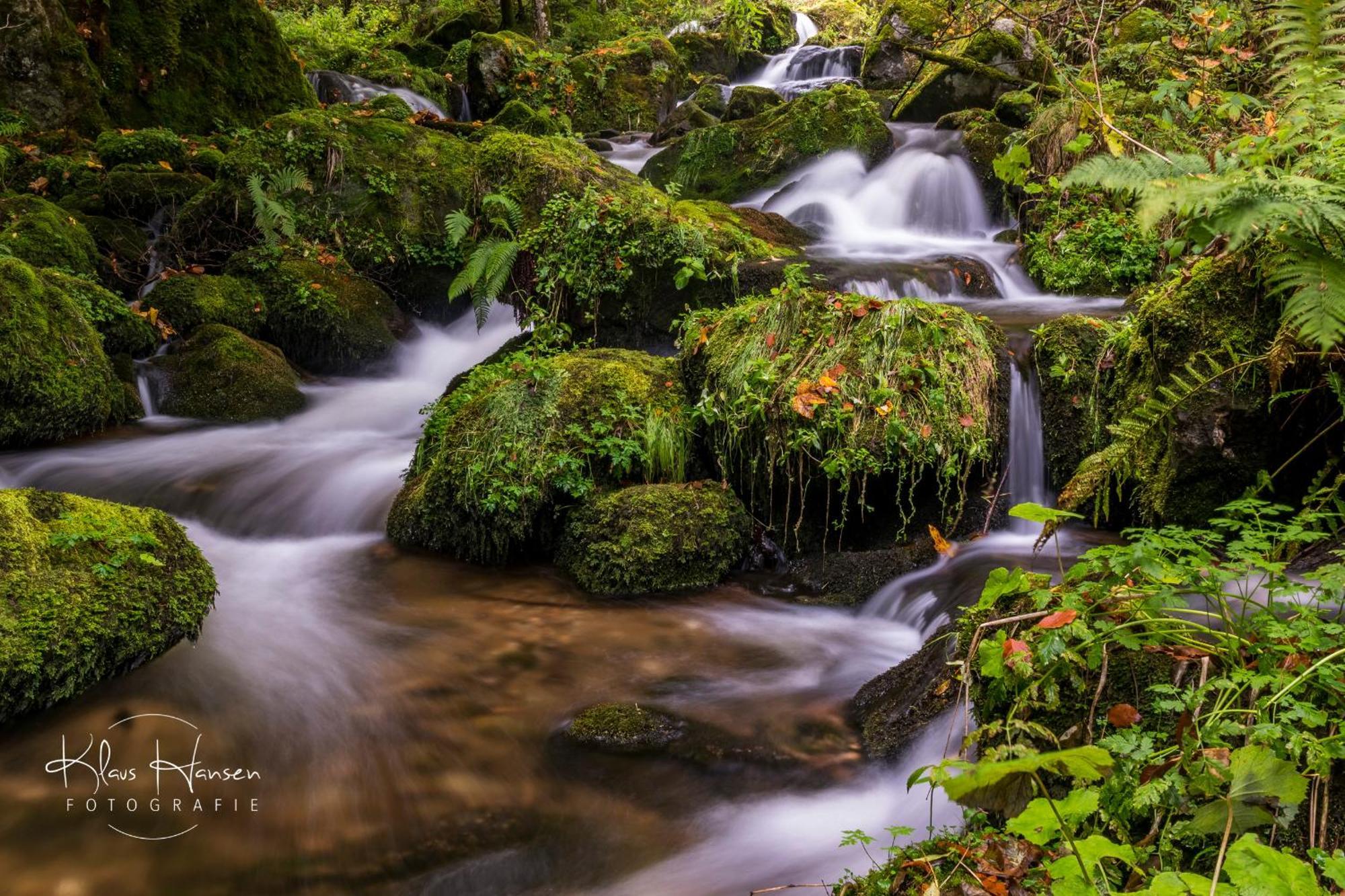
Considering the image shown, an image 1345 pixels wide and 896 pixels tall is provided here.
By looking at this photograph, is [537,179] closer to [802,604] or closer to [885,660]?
[802,604]

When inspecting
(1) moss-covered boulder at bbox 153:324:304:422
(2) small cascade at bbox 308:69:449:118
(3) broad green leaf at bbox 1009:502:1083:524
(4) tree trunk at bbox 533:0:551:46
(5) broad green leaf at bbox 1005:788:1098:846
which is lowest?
(5) broad green leaf at bbox 1005:788:1098:846

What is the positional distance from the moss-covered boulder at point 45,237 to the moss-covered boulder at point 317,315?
1.28m

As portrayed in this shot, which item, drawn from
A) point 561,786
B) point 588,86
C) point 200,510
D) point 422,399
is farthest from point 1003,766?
point 588,86

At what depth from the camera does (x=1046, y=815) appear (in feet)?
5.24

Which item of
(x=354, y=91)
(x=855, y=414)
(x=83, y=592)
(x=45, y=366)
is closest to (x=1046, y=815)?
(x=855, y=414)

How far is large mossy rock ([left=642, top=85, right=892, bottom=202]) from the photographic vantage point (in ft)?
38.2

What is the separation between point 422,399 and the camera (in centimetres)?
788

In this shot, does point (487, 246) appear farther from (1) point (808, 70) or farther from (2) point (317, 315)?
(1) point (808, 70)

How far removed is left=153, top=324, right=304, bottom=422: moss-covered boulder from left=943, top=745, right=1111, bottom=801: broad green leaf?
23.8 feet

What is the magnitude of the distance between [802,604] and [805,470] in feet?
2.55

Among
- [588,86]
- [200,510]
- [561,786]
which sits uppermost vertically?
[588,86]

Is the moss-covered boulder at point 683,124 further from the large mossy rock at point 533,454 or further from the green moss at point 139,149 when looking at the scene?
the large mossy rock at point 533,454

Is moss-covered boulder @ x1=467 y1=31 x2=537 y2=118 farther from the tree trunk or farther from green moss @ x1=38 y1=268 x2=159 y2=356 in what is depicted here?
green moss @ x1=38 y1=268 x2=159 y2=356

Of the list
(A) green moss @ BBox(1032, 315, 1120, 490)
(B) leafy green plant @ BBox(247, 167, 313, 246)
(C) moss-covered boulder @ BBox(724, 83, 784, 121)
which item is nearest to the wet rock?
(A) green moss @ BBox(1032, 315, 1120, 490)
